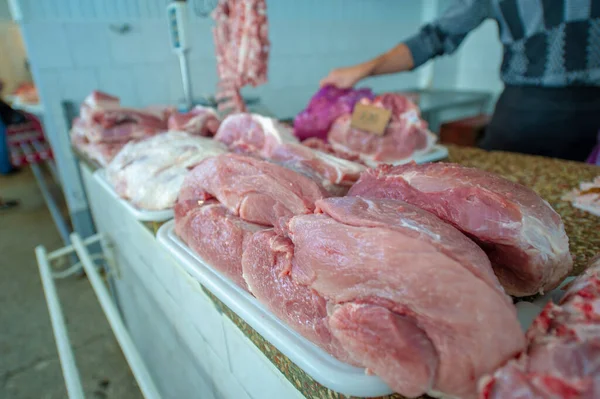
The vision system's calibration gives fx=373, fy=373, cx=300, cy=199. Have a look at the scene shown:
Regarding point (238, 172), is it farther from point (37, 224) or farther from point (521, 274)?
point (37, 224)

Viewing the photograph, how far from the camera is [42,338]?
8.87 feet

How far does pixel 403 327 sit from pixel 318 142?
3.84 feet

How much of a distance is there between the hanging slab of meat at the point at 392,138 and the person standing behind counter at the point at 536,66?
34cm

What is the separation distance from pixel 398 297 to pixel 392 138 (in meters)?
1.23

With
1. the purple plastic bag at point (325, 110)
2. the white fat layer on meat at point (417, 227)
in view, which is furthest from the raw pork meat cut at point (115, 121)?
the white fat layer on meat at point (417, 227)

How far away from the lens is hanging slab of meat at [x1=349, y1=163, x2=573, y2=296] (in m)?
0.58

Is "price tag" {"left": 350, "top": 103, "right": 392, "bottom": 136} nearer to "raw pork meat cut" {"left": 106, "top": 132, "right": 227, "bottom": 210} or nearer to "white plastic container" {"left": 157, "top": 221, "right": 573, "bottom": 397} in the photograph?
"raw pork meat cut" {"left": 106, "top": 132, "right": 227, "bottom": 210}

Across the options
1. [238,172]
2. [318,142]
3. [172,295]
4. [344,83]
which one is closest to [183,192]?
[238,172]

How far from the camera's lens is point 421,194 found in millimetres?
693

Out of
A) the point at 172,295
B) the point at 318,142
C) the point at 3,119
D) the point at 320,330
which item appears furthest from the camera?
the point at 3,119

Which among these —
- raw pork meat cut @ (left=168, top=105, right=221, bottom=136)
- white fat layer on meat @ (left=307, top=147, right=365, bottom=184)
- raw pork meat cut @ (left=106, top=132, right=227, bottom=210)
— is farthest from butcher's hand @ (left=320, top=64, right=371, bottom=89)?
white fat layer on meat @ (left=307, top=147, right=365, bottom=184)

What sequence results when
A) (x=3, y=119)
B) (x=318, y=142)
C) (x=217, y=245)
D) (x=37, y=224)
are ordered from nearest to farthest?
(x=217, y=245)
(x=318, y=142)
(x=37, y=224)
(x=3, y=119)

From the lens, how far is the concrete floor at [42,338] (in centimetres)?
235

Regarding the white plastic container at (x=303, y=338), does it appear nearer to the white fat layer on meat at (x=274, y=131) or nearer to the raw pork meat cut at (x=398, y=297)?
the raw pork meat cut at (x=398, y=297)
